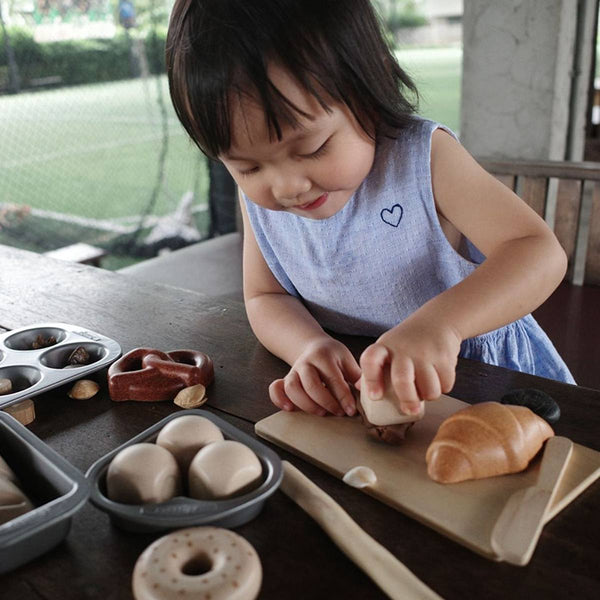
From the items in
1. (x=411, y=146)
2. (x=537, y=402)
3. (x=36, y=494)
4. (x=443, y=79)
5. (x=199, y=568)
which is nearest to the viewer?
(x=199, y=568)

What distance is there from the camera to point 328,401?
0.70 meters

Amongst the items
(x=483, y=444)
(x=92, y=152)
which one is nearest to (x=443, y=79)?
(x=92, y=152)

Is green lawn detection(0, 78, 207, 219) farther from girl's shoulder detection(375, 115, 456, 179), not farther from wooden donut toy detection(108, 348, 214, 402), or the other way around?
wooden donut toy detection(108, 348, 214, 402)

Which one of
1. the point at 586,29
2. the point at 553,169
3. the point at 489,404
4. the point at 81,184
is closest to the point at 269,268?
the point at 489,404

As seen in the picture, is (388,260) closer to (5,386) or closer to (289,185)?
(289,185)

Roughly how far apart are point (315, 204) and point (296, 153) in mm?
132

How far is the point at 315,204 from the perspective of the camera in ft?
2.82

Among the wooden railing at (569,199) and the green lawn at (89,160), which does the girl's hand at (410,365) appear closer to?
the wooden railing at (569,199)

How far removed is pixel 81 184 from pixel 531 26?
501 centimetres

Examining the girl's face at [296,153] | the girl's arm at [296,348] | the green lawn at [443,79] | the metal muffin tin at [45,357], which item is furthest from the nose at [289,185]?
the green lawn at [443,79]

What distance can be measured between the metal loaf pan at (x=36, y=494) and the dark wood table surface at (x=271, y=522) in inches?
0.8

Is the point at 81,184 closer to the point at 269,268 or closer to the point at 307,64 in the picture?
the point at 269,268

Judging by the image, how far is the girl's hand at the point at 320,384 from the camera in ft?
2.31

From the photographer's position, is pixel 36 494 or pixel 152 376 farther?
pixel 152 376
